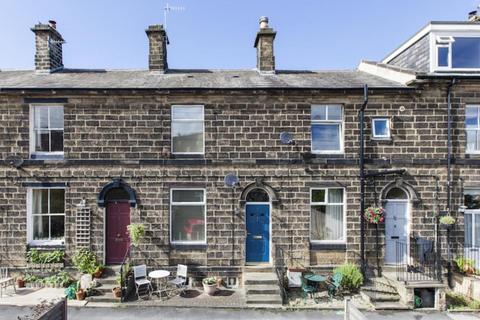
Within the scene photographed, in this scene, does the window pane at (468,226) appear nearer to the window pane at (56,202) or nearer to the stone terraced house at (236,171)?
the stone terraced house at (236,171)

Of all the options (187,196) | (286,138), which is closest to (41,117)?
(187,196)

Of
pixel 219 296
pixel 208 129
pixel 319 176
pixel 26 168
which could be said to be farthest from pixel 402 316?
pixel 26 168

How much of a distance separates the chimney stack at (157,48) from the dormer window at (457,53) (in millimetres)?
11228

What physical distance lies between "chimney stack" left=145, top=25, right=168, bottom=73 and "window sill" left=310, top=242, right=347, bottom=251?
381 inches

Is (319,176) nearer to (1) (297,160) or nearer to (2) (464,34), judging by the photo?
(1) (297,160)

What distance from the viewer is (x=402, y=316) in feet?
29.8

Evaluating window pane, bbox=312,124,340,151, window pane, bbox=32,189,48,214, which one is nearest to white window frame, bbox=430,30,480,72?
window pane, bbox=312,124,340,151

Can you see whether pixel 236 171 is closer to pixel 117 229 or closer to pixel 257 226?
pixel 257 226

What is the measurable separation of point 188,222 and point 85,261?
373cm

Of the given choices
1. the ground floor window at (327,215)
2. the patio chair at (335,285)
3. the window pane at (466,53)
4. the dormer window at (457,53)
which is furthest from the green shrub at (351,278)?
the window pane at (466,53)

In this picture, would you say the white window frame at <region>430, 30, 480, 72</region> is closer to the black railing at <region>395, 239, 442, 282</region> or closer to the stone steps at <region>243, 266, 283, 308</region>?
the black railing at <region>395, 239, 442, 282</region>

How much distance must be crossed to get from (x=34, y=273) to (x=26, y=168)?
3792mm

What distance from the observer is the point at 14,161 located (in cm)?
1107

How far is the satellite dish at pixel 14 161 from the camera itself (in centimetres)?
1106
